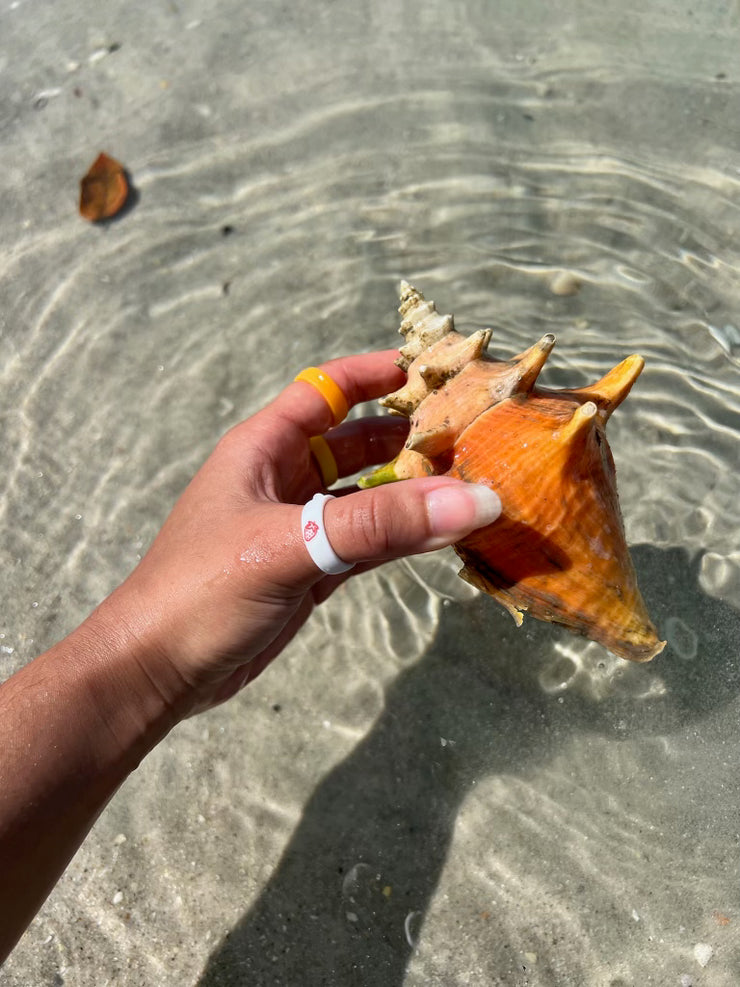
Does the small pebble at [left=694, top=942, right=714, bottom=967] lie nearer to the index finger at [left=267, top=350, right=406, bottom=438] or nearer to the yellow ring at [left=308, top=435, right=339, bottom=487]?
the yellow ring at [left=308, top=435, right=339, bottom=487]

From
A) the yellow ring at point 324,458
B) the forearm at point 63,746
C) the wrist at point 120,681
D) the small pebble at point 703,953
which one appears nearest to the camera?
the forearm at point 63,746

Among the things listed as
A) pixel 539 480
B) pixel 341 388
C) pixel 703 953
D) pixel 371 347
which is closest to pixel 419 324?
pixel 341 388

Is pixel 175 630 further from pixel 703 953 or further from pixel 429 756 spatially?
pixel 703 953

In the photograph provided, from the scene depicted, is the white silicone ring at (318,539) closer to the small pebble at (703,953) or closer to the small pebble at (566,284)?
the small pebble at (703,953)

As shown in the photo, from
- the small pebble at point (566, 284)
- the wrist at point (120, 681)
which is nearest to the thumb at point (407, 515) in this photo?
the wrist at point (120, 681)

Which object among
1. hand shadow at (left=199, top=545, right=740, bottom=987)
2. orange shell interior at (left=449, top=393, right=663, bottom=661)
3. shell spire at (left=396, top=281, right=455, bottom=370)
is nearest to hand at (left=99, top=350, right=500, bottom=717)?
orange shell interior at (left=449, top=393, right=663, bottom=661)

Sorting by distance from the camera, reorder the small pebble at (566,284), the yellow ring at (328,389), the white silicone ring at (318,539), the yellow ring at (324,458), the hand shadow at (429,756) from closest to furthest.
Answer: the white silicone ring at (318,539), the hand shadow at (429,756), the yellow ring at (328,389), the yellow ring at (324,458), the small pebble at (566,284)
